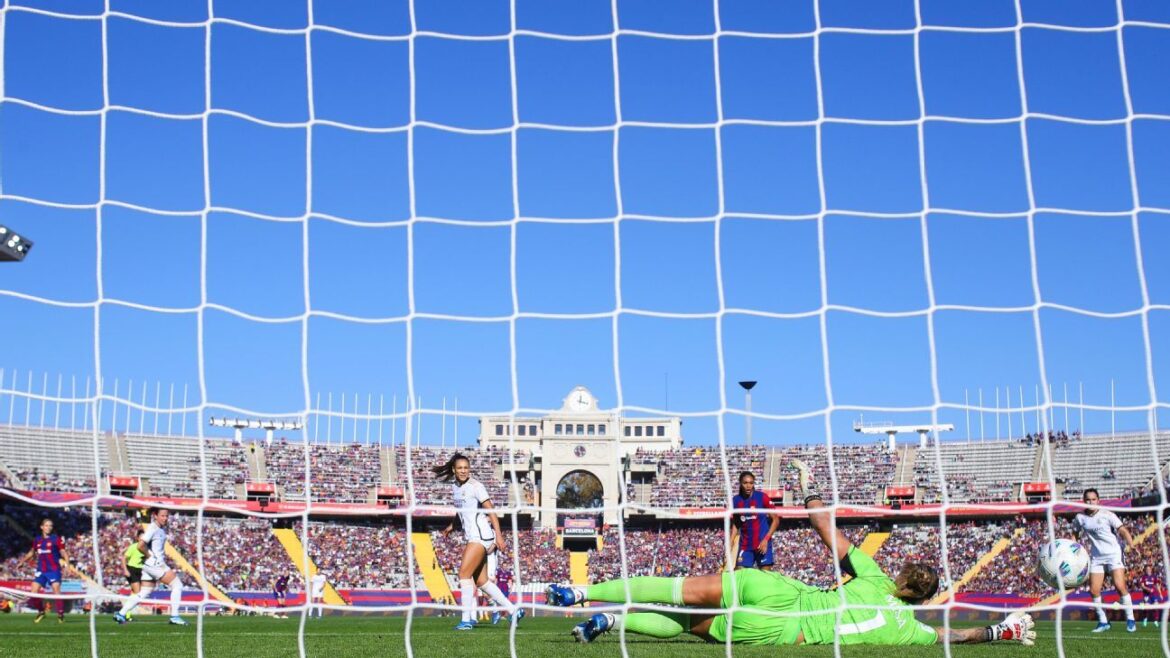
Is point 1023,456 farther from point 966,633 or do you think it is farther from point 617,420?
point 617,420

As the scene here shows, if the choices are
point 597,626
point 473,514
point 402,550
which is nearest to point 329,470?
point 402,550

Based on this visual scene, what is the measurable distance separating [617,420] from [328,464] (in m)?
25.1

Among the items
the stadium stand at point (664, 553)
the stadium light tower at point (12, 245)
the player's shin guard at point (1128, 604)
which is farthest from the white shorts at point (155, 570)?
the stadium stand at point (664, 553)

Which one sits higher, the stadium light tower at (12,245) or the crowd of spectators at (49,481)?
the stadium light tower at (12,245)

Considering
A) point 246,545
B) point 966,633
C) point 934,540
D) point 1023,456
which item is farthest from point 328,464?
point 966,633

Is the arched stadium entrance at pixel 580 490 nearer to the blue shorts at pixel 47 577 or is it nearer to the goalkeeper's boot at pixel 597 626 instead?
the blue shorts at pixel 47 577

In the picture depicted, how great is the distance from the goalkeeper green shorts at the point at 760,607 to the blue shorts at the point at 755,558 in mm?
→ 3987

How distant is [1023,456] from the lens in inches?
1438

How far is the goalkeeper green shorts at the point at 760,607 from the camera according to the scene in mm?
5906

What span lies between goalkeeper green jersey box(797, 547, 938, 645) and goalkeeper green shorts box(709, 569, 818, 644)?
86 mm

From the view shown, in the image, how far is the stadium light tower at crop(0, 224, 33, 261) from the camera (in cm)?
1482

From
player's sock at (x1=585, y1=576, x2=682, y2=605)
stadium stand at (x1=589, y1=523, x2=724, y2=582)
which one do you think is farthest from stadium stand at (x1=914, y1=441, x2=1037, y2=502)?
player's sock at (x1=585, y1=576, x2=682, y2=605)

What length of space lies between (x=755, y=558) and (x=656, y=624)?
13.7 ft

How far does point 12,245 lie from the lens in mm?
14930
